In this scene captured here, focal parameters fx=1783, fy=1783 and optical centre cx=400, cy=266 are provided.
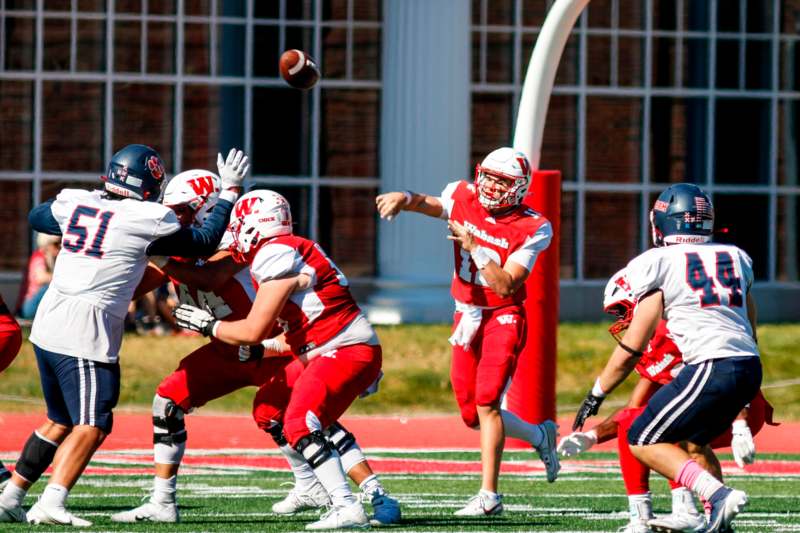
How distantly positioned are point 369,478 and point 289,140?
13.9m

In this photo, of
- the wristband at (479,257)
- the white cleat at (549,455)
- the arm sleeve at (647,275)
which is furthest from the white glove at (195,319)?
the white cleat at (549,455)

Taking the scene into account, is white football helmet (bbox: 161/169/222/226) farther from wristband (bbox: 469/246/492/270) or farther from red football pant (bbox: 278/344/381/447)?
wristband (bbox: 469/246/492/270)

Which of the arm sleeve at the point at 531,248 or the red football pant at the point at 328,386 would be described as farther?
the arm sleeve at the point at 531,248

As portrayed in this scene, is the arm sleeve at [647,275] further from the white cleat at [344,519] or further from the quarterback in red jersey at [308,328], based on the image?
the white cleat at [344,519]

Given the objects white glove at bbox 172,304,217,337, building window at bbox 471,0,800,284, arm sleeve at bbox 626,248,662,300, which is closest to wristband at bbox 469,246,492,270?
arm sleeve at bbox 626,248,662,300

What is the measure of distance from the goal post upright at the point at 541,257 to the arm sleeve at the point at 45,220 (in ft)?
15.3

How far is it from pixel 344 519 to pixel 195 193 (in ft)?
6.60

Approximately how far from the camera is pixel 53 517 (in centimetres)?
833

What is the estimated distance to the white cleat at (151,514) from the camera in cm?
873

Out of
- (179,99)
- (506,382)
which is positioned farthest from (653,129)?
(506,382)

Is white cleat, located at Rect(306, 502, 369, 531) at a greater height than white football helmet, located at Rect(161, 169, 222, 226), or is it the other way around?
white football helmet, located at Rect(161, 169, 222, 226)

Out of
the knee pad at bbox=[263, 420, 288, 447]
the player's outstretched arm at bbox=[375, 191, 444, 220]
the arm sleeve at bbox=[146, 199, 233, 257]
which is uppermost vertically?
the player's outstretched arm at bbox=[375, 191, 444, 220]

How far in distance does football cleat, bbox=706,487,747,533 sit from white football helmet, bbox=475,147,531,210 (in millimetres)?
2572

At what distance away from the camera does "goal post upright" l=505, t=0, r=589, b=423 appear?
12.7 metres
